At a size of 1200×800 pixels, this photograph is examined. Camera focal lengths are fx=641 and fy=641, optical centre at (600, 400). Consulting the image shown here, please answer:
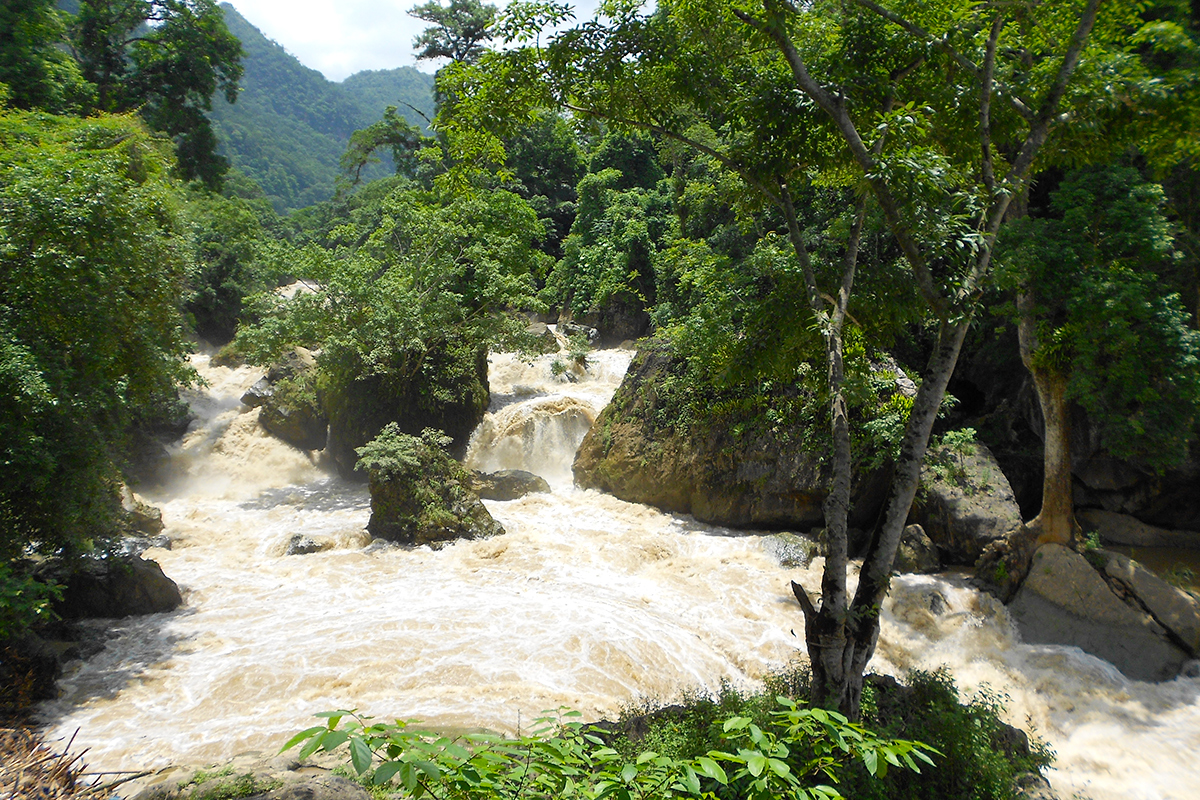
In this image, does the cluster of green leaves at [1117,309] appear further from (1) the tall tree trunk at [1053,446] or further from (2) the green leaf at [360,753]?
(2) the green leaf at [360,753]

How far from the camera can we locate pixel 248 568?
10.7m

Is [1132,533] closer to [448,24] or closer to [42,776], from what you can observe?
[42,776]

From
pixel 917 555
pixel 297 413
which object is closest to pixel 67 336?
pixel 297 413

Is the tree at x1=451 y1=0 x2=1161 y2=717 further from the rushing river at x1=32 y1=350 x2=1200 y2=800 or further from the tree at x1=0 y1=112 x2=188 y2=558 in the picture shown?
the tree at x1=0 y1=112 x2=188 y2=558

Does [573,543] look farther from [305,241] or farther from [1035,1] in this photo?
[305,241]

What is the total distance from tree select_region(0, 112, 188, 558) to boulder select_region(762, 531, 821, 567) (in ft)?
31.6

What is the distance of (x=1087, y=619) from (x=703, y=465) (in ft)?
21.2

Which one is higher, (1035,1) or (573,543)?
(1035,1)

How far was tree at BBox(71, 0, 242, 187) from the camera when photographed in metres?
22.7

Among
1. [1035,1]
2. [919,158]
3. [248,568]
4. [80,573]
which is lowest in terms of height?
[248,568]

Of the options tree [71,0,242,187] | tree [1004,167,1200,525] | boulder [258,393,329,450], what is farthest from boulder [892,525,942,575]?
tree [71,0,242,187]

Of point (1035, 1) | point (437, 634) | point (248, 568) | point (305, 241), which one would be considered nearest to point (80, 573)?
point (248, 568)

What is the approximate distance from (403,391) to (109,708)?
10.7 meters

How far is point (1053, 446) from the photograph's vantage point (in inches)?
379
